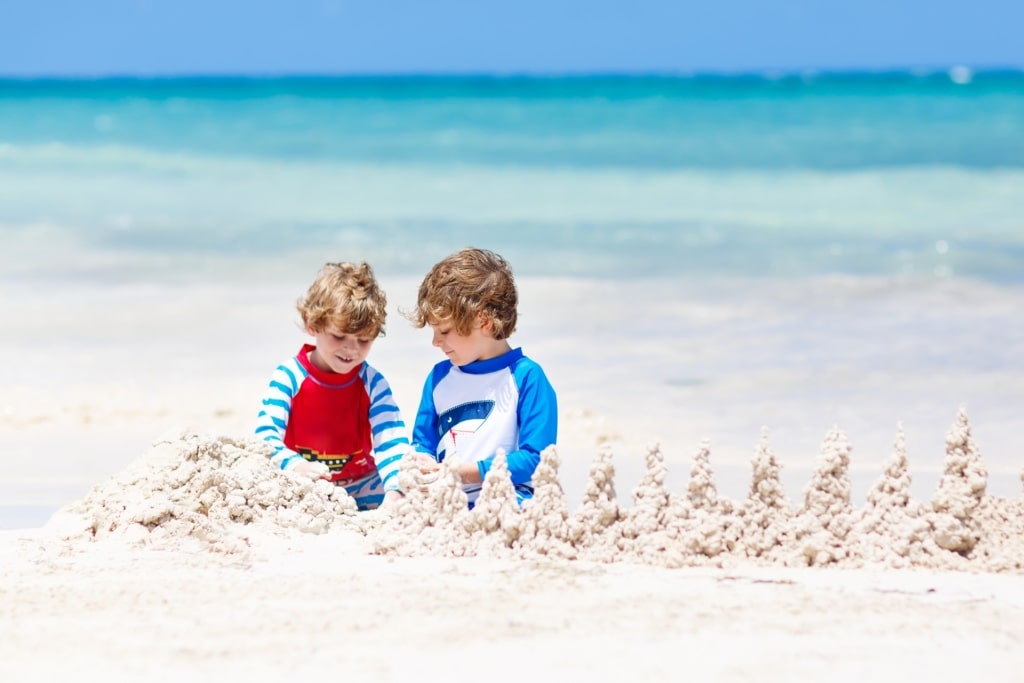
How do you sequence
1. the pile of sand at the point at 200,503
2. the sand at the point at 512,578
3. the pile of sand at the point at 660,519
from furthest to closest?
the pile of sand at the point at 200,503 → the pile of sand at the point at 660,519 → the sand at the point at 512,578

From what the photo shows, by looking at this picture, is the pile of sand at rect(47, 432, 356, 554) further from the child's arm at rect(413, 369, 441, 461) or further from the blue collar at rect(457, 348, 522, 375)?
the blue collar at rect(457, 348, 522, 375)

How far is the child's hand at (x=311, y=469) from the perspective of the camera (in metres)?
4.02

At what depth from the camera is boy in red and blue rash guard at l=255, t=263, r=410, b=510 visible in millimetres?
4102

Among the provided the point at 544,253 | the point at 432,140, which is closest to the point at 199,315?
the point at 544,253

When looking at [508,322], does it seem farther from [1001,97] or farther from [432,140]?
[1001,97]

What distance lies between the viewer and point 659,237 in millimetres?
12359

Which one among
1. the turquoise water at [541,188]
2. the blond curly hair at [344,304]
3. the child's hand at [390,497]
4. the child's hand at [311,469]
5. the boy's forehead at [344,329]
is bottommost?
the child's hand at [390,497]

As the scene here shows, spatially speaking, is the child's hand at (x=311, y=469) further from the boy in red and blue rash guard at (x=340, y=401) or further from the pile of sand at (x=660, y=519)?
the pile of sand at (x=660, y=519)

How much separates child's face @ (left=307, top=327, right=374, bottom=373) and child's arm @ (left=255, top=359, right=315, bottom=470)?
118 millimetres

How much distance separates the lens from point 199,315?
857 cm

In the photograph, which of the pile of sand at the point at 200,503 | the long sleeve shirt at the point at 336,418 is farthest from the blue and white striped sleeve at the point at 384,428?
the pile of sand at the point at 200,503

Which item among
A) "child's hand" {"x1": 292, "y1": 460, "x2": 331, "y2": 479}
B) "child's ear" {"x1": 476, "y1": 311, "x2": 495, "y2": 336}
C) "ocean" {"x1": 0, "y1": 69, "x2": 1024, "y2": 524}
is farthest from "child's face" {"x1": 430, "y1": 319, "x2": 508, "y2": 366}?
"ocean" {"x1": 0, "y1": 69, "x2": 1024, "y2": 524}

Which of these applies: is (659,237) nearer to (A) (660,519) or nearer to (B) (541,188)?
(B) (541,188)

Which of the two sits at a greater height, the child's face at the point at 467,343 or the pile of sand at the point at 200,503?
the child's face at the point at 467,343
